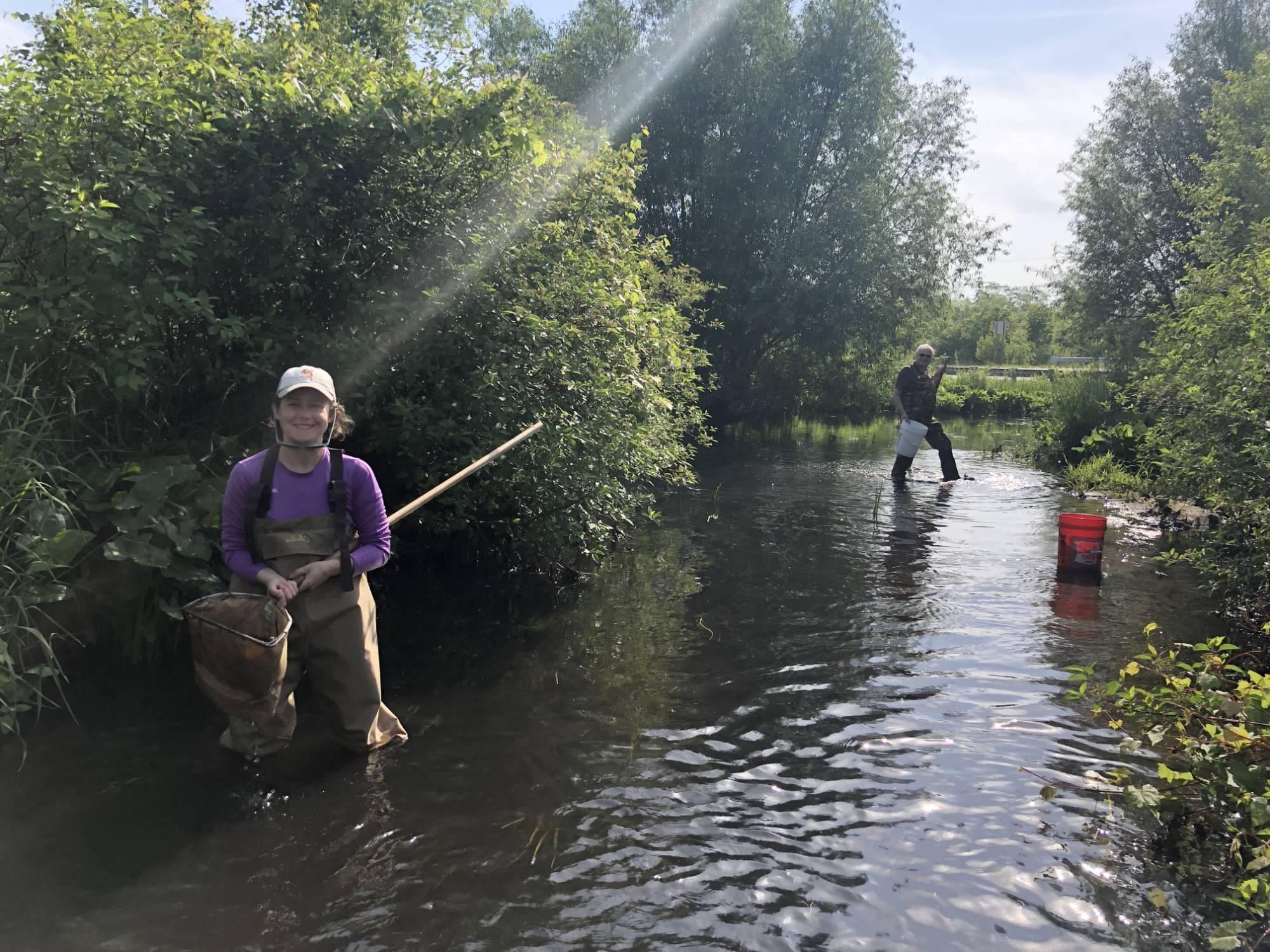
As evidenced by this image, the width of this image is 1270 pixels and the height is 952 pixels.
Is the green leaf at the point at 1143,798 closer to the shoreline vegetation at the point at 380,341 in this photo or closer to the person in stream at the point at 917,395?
the shoreline vegetation at the point at 380,341

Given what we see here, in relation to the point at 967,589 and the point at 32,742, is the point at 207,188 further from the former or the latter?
the point at 967,589

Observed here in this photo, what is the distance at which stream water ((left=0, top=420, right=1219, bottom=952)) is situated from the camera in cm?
356

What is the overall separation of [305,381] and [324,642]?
1315mm

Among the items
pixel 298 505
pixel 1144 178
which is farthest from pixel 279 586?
pixel 1144 178

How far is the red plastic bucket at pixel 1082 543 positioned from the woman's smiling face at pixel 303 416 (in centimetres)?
731

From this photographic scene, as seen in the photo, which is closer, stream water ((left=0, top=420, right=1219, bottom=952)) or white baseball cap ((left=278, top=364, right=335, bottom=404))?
stream water ((left=0, top=420, right=1219, bottom=952))

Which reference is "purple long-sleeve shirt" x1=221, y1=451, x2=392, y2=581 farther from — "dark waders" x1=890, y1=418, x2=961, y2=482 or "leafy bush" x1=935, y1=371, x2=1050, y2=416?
"leafy bush" x1=935, y1=371, x2=1050, y2=416

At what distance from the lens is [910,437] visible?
15523 millimetres

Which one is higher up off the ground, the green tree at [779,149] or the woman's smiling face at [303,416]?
the green tree at [779,149]

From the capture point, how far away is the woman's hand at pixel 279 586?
4258 millimetres

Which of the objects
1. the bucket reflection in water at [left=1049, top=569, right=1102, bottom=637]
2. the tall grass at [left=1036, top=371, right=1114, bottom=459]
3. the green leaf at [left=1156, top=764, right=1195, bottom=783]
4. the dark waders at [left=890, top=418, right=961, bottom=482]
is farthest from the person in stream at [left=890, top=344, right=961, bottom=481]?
the green leaf at [left=1156, top=764, right=1195, bottom=783]

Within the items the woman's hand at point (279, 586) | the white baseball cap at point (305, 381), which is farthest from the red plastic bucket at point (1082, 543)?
the woman's hand at point (279, 586)

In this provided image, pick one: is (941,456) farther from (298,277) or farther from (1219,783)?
(1219,783)

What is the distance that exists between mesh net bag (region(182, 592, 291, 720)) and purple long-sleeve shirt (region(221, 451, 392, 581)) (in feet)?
0.69
